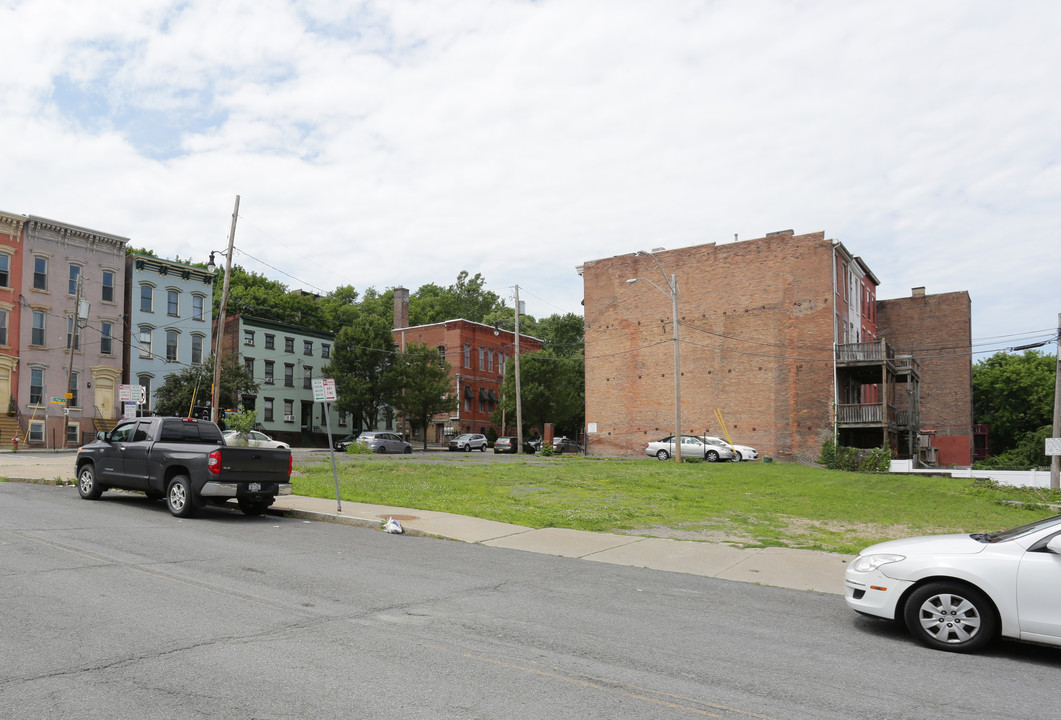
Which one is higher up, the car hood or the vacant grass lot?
→ the car hood

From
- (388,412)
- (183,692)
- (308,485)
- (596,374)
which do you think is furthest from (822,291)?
(183,692)

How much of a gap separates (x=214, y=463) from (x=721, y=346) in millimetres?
34421

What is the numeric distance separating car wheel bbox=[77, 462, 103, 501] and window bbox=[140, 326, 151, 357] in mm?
37820

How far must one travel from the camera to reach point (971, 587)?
6.71m

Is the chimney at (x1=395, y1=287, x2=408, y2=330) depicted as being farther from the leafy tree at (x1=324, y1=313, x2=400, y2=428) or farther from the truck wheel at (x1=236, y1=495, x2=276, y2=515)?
the truck wheel at (x1=236, y1=495, x2=276, y2=515)

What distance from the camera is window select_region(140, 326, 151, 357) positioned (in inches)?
1996

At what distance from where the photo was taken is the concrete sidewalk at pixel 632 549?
1005 centimetres

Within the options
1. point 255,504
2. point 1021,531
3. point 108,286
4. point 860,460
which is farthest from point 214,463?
A: point 108,286

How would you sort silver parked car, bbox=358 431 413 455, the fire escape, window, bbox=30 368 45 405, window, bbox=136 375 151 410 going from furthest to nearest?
window, bbox=136 375 151 410 < silver parked car, bbox=358 431 413 455 < window, bbox=30 368 45 405 < the fire escape

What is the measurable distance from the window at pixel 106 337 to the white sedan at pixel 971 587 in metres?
51.9

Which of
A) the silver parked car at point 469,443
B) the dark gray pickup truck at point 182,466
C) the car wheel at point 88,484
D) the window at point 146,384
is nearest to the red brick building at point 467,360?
the silver parked car at point 469,443

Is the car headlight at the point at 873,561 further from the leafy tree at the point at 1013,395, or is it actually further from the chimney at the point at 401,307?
the leafy tree at the point at 1013,395

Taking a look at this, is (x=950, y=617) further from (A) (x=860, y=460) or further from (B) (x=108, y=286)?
(B) (x=108, y=286)

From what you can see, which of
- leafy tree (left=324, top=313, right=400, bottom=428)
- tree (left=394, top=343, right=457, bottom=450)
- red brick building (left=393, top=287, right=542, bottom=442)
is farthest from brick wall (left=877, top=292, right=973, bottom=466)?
leafy tree (left=324, top=313, right=400, bottom=428)
